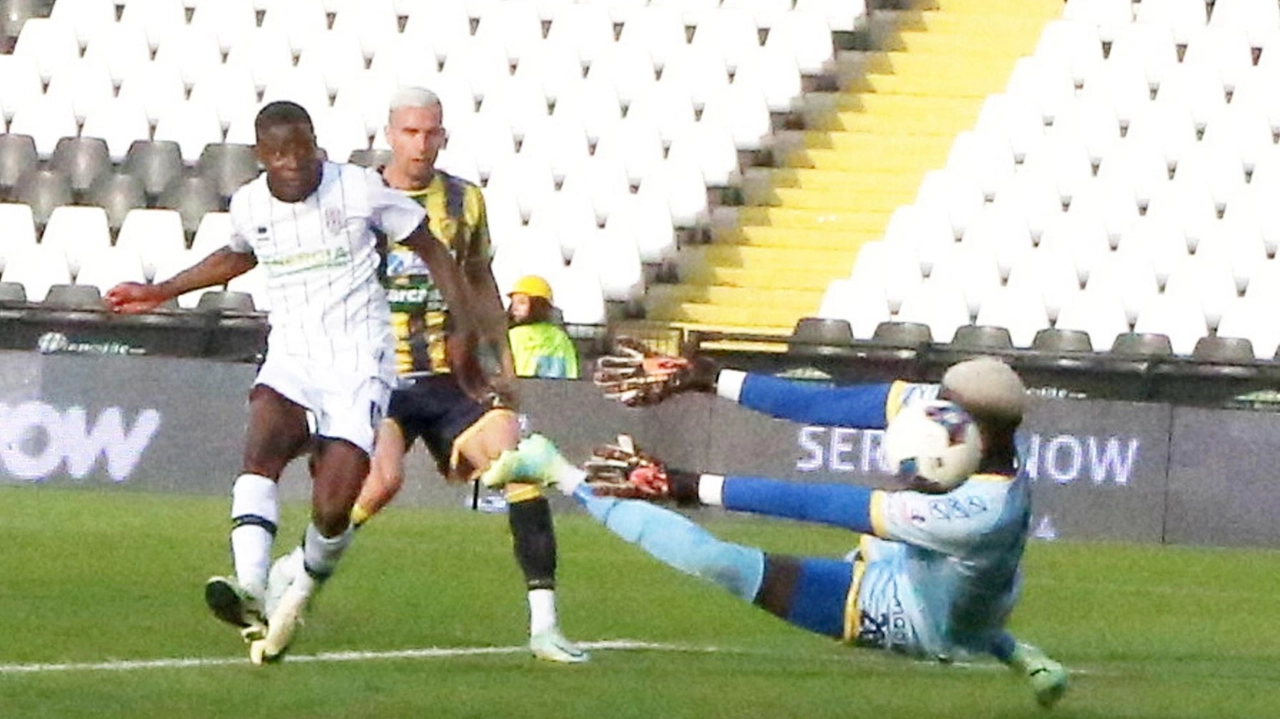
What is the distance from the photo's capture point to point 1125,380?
21.4m

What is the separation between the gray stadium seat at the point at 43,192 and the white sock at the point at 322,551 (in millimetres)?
15220

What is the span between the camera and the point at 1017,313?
23.7 metres

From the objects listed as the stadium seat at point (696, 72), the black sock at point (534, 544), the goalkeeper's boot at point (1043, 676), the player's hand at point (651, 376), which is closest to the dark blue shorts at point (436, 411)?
the black sock at point (534, 544)

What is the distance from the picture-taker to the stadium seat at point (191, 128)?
25641 mm

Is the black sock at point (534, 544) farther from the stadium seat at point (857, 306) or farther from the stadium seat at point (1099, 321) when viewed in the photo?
the stadium seat at point (1099, 321)

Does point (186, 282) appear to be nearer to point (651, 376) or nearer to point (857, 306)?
point (651, 376)

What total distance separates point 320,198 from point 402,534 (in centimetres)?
783

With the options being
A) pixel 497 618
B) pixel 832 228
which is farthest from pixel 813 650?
pixel 832 228

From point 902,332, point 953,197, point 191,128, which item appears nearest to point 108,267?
point 191,128

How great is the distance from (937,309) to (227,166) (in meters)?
6.00

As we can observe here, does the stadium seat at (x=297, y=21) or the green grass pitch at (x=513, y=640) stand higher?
the stadium seat at (x=297, y=21)

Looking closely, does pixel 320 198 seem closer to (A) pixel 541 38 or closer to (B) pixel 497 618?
(B) pixel 497 618

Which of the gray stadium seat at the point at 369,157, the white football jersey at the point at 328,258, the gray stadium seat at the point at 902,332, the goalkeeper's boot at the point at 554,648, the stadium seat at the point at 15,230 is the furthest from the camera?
the gray stadium seat at the point at 369,157

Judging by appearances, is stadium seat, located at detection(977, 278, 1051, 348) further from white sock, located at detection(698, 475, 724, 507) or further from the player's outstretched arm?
white sock, located at detection(698, 475, 724, 507)
